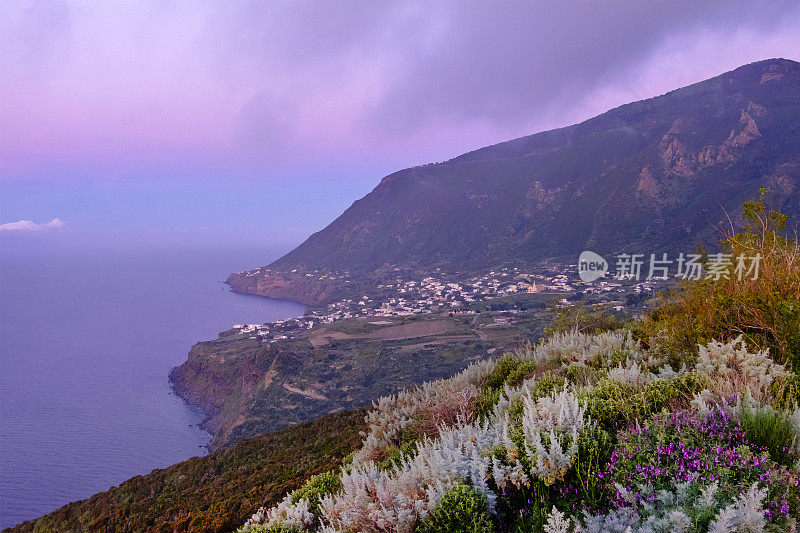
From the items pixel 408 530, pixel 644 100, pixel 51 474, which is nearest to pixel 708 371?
pixel 408 530

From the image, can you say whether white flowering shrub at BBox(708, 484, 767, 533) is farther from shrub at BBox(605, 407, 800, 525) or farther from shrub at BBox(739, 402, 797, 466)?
shrub at BBox(739, 402, 797, 466)

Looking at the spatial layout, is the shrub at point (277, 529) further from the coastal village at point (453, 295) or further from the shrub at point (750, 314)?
the coastal village at point (453, 295)

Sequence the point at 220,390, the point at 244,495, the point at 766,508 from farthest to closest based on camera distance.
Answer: the point at 220,390 < the point at 244,495 < the point at 766,508

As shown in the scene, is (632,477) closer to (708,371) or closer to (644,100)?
(708,371)

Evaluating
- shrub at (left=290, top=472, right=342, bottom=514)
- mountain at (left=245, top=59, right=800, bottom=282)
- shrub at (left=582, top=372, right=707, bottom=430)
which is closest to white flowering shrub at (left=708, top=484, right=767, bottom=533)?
shrub at (left=582, top=372, right=707, bottom=430)

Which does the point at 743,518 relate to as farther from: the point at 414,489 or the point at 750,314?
the point at 750,314

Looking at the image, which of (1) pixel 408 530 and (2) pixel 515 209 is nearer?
(1) pixel 408 530

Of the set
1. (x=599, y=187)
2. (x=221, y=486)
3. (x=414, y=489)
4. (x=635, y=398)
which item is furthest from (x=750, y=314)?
(x=599, y=187)

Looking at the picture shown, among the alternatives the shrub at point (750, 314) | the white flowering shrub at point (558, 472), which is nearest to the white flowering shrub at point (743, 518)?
the white flowering shrub at point (558, 472)
